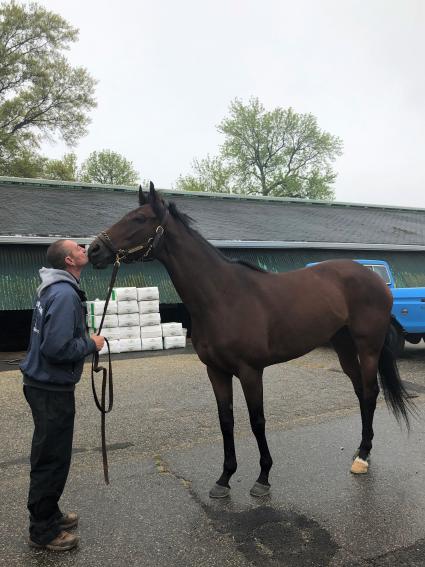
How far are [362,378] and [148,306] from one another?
23.7 ft

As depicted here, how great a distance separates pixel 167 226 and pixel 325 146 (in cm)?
4902

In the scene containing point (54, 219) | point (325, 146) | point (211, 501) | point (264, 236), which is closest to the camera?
point (211, 501)

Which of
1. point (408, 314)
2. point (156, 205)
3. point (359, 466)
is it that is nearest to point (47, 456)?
point (156, 205)

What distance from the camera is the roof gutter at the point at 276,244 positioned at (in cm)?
1048

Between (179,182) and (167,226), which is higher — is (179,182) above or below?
above

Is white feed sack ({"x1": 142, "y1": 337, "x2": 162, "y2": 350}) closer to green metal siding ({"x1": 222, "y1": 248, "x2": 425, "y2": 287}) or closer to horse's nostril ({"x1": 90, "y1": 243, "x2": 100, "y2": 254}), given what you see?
green metal siding ({"x1": 222, "y1": 248, "x2": 425, "y2": 287})

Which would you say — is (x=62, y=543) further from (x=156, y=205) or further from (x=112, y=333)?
(x=112, y=333)

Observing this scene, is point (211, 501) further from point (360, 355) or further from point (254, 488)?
point (360, 355)

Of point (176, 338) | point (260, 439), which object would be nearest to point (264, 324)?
point (260, 439)

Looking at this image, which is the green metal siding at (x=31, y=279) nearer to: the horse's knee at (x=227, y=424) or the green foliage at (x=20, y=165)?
the horse's knee at (x=227, y=424)

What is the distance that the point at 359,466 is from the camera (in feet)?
12.3

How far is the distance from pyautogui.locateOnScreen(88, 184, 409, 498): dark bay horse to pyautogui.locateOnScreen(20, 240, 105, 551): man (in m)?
0.65

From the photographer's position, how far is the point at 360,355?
13.7ft

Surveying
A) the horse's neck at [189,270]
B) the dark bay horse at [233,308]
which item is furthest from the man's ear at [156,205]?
the horse's neck at [189,270]
